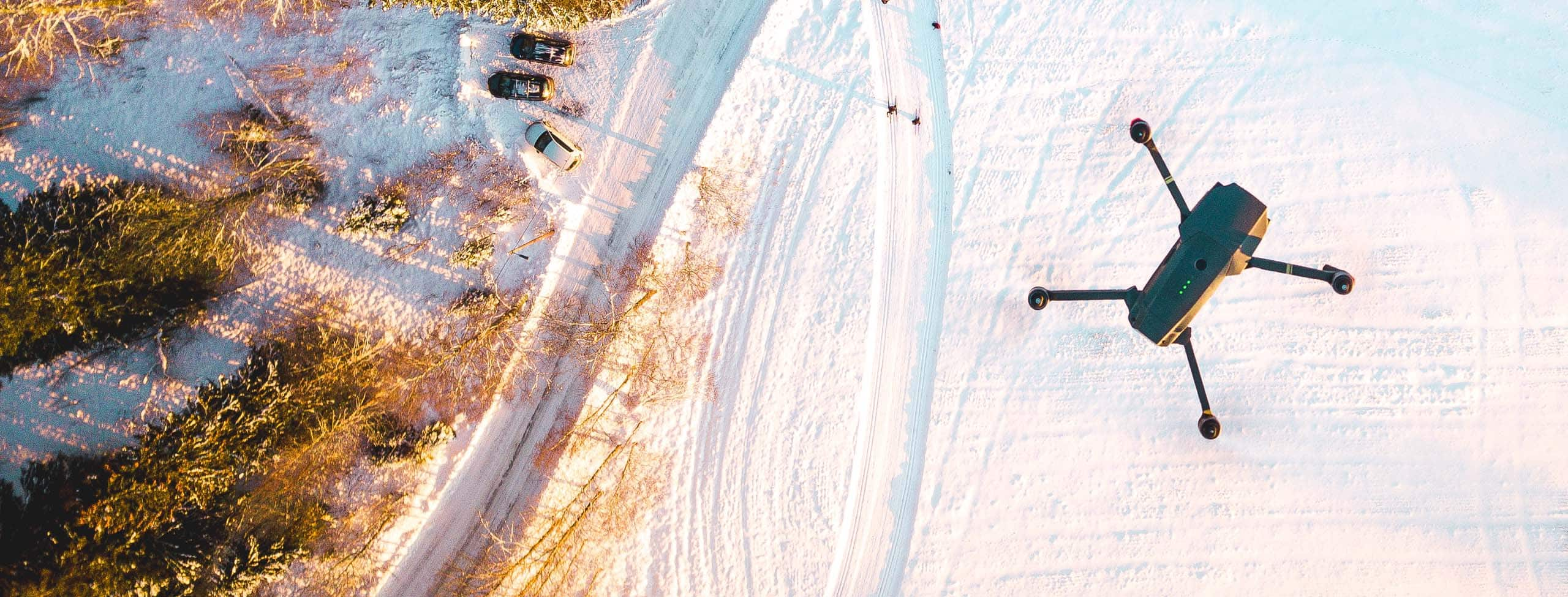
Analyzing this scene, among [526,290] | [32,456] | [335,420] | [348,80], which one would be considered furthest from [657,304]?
[32,456]

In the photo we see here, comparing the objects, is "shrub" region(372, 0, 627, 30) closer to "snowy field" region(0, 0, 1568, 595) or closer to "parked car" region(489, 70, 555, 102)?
"parked car" region(489, 70, 555, 102)

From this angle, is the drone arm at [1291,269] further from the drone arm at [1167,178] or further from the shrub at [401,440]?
the shrub at [401,440]

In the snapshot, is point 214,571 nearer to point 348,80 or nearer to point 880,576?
point 348,80

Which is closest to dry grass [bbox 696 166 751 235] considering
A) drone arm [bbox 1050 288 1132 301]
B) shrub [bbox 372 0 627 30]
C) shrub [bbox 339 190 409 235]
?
shrub [bbox 372 0 627 30]

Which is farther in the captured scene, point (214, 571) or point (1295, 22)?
point (1295, 22)

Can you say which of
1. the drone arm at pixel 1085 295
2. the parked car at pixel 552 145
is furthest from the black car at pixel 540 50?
the drone arm at pixel 1085 295

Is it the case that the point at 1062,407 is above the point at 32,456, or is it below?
below
